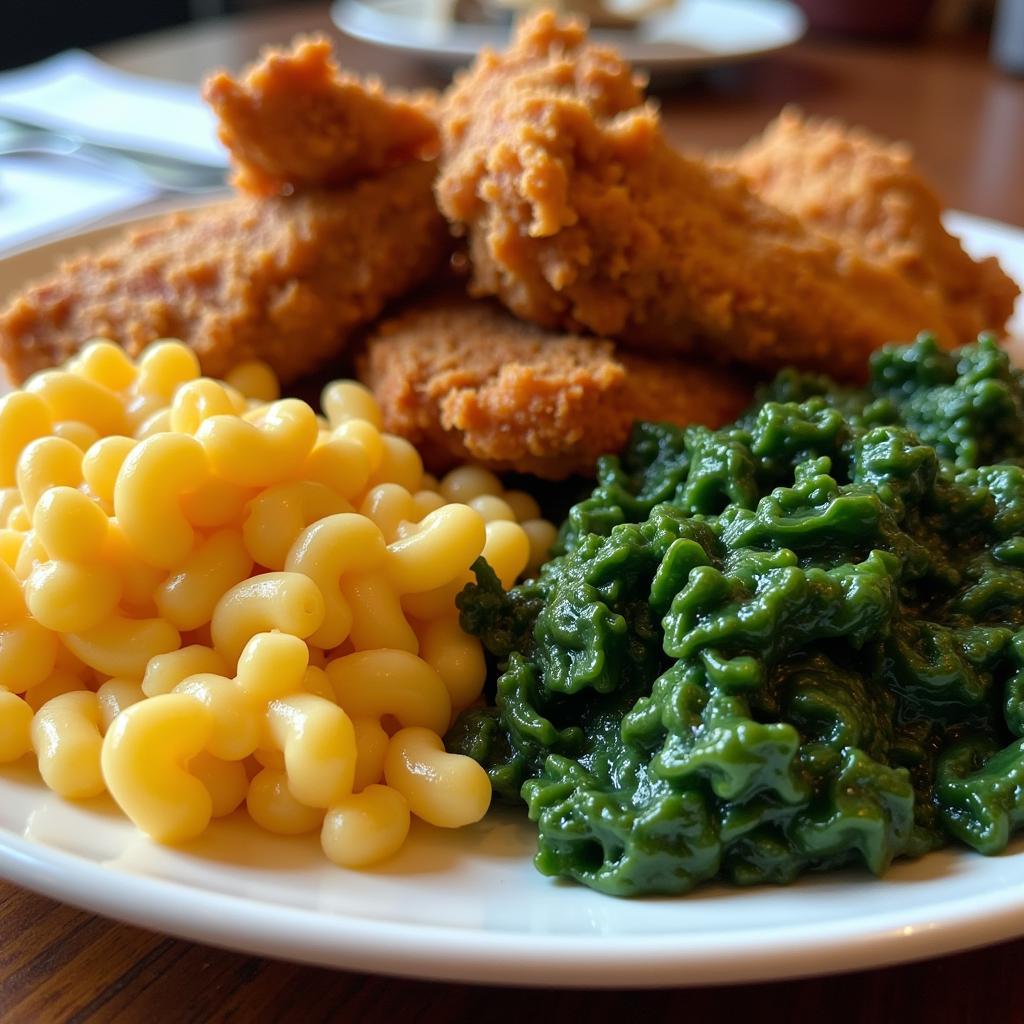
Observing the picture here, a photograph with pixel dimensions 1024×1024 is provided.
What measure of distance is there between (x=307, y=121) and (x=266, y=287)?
12.6 inches

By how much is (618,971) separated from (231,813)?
57cm

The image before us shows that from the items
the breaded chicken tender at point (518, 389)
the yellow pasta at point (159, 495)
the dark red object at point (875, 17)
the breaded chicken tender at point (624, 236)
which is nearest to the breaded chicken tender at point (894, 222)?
the breaded chicken tender at point (624, 236)

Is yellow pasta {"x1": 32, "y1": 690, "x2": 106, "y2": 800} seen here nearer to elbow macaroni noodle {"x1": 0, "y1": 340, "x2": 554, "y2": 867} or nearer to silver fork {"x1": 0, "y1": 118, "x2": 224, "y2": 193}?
elbow macaroni noodle {"x1": 0, "y1": 340, "x2": 554, "y2": 867}

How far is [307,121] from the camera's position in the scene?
2.15 metres

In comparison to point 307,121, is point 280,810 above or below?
below

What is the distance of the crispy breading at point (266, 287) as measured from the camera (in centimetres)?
216

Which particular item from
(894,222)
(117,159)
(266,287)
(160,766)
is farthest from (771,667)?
(117,159)

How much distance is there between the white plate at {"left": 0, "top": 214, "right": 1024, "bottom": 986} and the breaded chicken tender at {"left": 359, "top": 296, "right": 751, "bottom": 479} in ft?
2.39

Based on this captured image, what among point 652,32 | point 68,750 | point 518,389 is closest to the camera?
point 68,750

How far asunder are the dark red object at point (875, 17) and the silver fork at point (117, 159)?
4516mm

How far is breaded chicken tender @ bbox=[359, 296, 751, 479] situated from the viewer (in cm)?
193

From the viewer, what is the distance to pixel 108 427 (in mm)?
1855

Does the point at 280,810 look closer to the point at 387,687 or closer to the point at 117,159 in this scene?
the point at 387,687

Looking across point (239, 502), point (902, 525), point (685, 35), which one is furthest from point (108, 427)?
point (685, 35)
